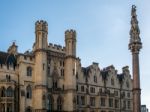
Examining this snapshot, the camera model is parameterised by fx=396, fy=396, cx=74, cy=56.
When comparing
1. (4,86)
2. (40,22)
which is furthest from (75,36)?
(4,86)

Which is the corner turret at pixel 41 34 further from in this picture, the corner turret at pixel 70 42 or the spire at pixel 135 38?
the spire at pixel 135 38

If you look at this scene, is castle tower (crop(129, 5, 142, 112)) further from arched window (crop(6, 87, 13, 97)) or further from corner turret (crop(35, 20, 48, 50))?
corner turret (crop(35, 20, 48, 50))

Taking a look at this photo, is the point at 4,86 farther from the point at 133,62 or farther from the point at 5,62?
the point at 133,62

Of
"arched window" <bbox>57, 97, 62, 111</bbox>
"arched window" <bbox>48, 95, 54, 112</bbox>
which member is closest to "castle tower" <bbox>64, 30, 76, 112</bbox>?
"arched window" <bbox>57, 97, 62, 111</bbox>

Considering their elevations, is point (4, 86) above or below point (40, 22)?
below

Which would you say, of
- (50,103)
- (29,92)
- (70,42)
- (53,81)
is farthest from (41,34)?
(50,103)

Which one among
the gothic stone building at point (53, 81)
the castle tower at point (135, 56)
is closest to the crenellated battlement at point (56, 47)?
the gothic stone building at point (53, 81)

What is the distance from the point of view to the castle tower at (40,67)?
261ft

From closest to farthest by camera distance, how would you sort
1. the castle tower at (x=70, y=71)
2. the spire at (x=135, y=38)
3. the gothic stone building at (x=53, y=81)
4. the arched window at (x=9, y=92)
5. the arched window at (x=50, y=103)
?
the spire at (x=135, y=38) → the arched window at (x=9, y=92) → the gothic stone building at (x=53, y=81) → the arched window at (x=50, y=103) → the castle tower at (x=70, y=71)

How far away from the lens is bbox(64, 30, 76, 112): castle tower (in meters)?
84.5

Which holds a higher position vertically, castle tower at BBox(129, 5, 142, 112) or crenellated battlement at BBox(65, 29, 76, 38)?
crenellated battlement at BBox(65, 29, 76, 38)

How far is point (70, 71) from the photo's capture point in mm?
86375

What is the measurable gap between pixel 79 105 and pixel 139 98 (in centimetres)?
4414

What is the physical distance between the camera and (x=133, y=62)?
4681 centimetres
